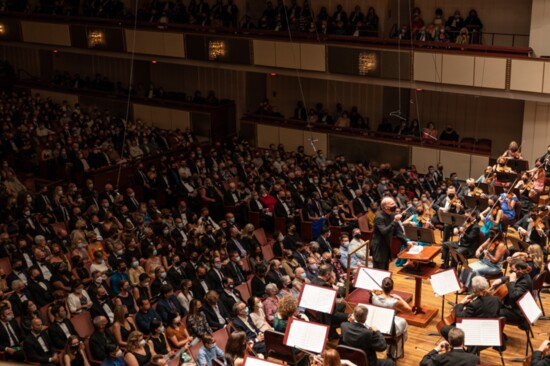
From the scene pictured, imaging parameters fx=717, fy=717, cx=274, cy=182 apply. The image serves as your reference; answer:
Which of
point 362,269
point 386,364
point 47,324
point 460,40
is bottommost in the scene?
point 47,324

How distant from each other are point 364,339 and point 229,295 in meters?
3.48

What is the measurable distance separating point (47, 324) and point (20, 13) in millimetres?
16550

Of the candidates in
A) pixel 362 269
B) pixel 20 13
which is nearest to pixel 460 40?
pixel 362 269

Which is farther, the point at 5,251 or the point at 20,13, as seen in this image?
the point at 20,13

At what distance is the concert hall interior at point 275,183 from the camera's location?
8633 mm

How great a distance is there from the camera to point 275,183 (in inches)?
608

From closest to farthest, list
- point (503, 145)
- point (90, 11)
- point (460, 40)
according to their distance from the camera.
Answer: point (460, 40), point (503, 145), point (90, 11)

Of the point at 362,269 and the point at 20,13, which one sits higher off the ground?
the point at 20,13

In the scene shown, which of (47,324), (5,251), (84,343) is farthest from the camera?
(5,251)

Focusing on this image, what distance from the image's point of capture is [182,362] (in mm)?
8453

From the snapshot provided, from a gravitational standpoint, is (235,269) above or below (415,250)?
below

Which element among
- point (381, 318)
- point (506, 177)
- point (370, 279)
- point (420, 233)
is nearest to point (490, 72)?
point (506, 177)

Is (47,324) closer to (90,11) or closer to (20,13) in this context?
(90,11)

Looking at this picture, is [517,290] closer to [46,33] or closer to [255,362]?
[255,362]
